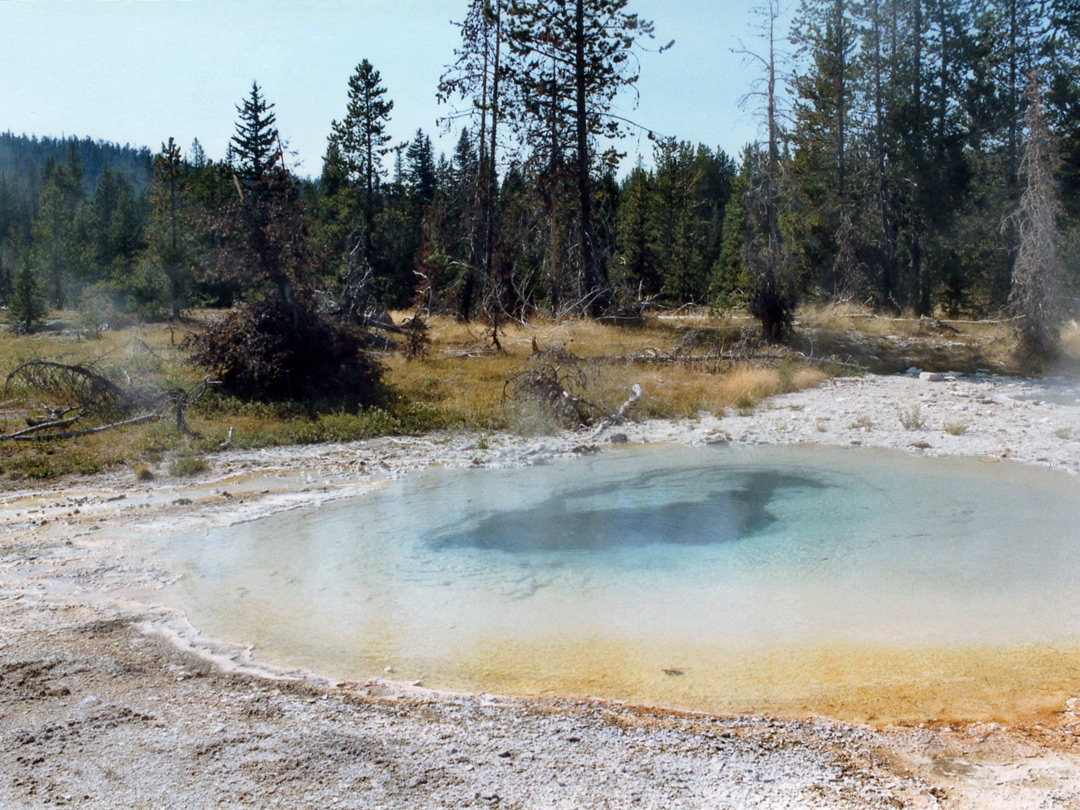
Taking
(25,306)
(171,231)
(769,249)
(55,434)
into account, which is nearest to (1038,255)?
(769,249)

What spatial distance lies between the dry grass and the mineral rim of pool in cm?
359

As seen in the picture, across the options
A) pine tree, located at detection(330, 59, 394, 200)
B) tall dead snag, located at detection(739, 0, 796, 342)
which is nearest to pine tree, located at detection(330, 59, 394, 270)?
pine tree, located at detection(330, 59, 394, 200)

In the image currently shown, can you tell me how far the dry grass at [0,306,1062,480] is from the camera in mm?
12742

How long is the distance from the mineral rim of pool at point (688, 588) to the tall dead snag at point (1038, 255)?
448 inches

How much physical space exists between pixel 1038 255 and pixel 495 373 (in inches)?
520

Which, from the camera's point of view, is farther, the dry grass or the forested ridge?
the forested ridge

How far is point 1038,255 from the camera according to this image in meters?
20.5

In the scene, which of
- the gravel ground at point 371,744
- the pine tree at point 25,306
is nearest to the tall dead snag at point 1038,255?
the gravel ground at point 371,744

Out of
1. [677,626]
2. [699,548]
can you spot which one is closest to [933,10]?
[699,548]

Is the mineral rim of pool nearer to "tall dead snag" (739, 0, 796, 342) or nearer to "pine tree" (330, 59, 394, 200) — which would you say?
"tall dead snag" (739, 0, 796, 342)

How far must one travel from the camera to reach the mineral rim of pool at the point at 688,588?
569 centimetres

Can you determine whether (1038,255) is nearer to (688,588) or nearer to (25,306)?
(688,588)

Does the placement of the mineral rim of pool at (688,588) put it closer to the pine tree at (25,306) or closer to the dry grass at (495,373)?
the dry grass at (495,373)

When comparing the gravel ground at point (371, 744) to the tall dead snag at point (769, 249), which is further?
the tall dead snag at point (769, 249)
